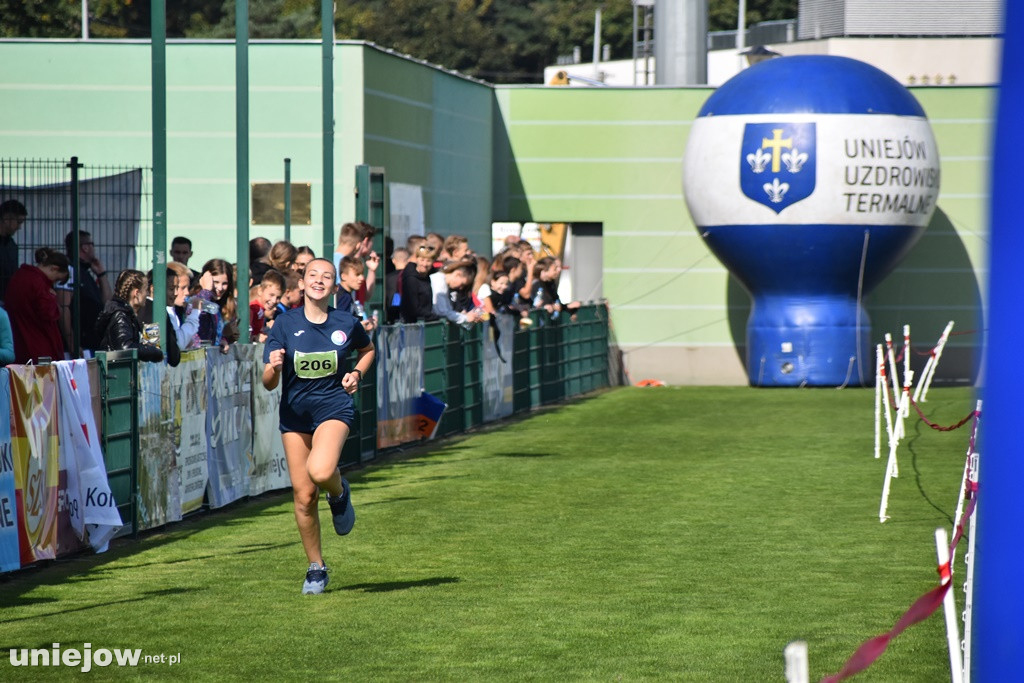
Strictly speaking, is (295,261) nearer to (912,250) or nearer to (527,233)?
(912,250)

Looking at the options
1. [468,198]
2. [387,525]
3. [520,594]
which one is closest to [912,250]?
[468,198]

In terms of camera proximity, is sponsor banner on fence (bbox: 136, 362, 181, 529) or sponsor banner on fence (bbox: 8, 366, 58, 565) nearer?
sponsor banner on fence (bbox: 8, 366, 58, 565)

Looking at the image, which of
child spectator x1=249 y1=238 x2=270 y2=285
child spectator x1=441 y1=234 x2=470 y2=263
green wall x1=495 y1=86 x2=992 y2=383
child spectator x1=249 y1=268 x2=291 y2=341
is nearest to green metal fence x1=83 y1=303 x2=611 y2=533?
child spectator x1=441 y1=234 x2=470 y2=263

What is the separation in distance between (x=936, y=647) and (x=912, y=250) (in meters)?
22.4

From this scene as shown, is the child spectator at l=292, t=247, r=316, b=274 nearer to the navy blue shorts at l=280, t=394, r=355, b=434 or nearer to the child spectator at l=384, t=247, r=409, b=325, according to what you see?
the child spectator at l=384, t=247, r=409, b=325

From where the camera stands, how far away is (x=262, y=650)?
7957mm

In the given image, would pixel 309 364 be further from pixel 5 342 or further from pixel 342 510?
pixel 5 342

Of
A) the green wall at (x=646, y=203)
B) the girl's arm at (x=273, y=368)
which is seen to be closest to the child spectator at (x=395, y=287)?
the green wall at (x=646, y=203)

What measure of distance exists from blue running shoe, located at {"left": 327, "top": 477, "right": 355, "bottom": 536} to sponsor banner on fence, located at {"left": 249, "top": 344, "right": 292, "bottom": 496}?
398cm

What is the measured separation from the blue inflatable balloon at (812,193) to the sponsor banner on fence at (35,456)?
18507 millimetres

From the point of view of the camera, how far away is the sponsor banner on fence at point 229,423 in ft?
42.0

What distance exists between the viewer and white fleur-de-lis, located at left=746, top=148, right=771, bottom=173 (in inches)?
1063

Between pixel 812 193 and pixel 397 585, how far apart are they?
1839cm

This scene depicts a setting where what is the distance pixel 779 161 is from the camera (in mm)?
26969
